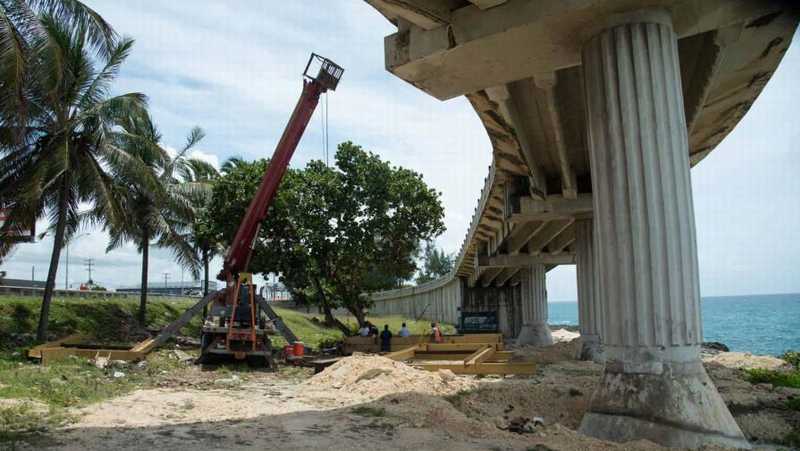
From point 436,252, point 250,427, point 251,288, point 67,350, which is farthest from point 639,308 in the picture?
point 436,252

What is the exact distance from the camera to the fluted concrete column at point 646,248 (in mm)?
8305

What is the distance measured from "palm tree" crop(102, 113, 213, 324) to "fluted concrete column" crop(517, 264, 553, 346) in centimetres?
2042

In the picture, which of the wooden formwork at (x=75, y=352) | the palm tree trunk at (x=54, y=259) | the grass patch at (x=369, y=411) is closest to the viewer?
the grass patch at (x=369, y=411)

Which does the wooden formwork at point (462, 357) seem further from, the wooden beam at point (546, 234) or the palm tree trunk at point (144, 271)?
the palm tree trunk at point (144, 271)

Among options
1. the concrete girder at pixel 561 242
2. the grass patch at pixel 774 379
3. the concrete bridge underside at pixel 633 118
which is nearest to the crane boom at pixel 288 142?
the concrete bridge underside at pixel 633 118

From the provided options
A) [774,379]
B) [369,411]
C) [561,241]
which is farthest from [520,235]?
[369,411]

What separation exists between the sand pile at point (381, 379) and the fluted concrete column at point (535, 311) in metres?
24.1

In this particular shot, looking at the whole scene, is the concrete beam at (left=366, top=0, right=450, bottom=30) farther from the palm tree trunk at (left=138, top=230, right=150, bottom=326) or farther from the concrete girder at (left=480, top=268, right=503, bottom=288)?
the concrete girder at (left=480, top=268, right=503, bottom=288)

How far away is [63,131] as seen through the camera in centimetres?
2167

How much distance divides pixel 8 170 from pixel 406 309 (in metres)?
48.4

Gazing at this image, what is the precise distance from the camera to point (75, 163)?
22.3 metres

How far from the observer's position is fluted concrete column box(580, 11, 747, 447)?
8.30 meters

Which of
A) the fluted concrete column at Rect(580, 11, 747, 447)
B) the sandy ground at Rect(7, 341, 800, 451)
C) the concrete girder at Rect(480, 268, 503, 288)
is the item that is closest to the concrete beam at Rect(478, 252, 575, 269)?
the concrete girder at Rect(480, 268, 503, 288)

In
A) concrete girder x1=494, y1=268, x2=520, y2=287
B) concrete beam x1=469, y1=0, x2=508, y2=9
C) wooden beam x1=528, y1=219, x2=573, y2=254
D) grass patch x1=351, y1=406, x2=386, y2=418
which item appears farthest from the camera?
concrete girder x1=494, y1=268, x2=520, y2=287
